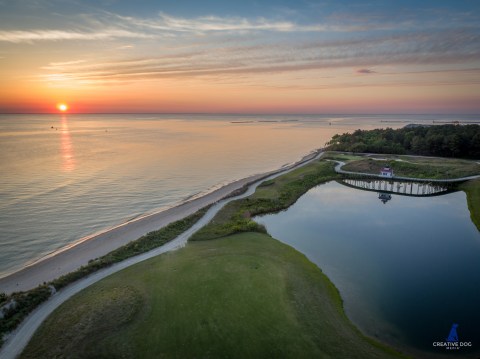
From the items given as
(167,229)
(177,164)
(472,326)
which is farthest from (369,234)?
(177,164)

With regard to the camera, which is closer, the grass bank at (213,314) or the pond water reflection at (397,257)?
the grass bank at (213,314)

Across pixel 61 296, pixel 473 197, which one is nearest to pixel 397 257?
pixel 473 197

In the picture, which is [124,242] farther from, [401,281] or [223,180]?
[223,180]

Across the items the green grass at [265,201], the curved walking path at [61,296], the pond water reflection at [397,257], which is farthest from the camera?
the green grass at [265,201]

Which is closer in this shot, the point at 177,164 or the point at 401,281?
the point at 401,281

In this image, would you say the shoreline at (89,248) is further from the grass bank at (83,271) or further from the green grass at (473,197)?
the green grass at (473,197)
